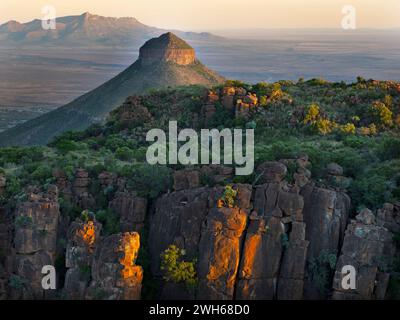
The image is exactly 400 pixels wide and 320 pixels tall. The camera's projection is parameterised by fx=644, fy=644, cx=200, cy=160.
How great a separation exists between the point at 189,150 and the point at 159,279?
9923mm

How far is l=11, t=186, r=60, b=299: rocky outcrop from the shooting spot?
94.9ft

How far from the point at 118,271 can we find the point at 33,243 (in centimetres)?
478

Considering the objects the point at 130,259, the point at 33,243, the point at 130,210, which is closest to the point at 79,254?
the point at 33,243

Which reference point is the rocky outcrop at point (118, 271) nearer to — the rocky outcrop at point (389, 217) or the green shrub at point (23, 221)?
→ the green shrub at point (23, 221)

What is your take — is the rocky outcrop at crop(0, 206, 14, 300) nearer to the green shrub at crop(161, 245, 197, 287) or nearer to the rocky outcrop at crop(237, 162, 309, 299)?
the green shrub at crop(161, 245, 197, 287)

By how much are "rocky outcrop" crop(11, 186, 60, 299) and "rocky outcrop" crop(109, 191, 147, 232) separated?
9.63 feet

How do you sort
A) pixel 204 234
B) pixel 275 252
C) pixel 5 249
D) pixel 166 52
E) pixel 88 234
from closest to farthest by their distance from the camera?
1. pixel 275 252
2. pixel 204 234
3. pixel 88 234
4. pixel 5 249
5. pixel 166 52

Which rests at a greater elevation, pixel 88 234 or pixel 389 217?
pixel 389 217

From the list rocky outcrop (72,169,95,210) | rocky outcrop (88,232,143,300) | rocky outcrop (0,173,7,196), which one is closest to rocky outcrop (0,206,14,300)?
rocky outcrop (0,173,7,196)

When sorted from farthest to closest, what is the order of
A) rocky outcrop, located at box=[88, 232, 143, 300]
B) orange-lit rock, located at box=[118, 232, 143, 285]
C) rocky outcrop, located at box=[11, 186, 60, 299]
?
rocky outcrop, located at box=[11, 186, 60, 299] → orange-lit rock, located at box=[118, 232, 143, 285] → rocky outcrop, located at box=[88, 232, 143, 300]

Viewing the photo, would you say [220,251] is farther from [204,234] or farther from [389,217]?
[389,217]

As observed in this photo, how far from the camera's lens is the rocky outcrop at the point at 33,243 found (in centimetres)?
2892

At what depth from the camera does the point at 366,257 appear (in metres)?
27.4

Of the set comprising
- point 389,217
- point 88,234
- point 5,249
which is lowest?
point 5,249
